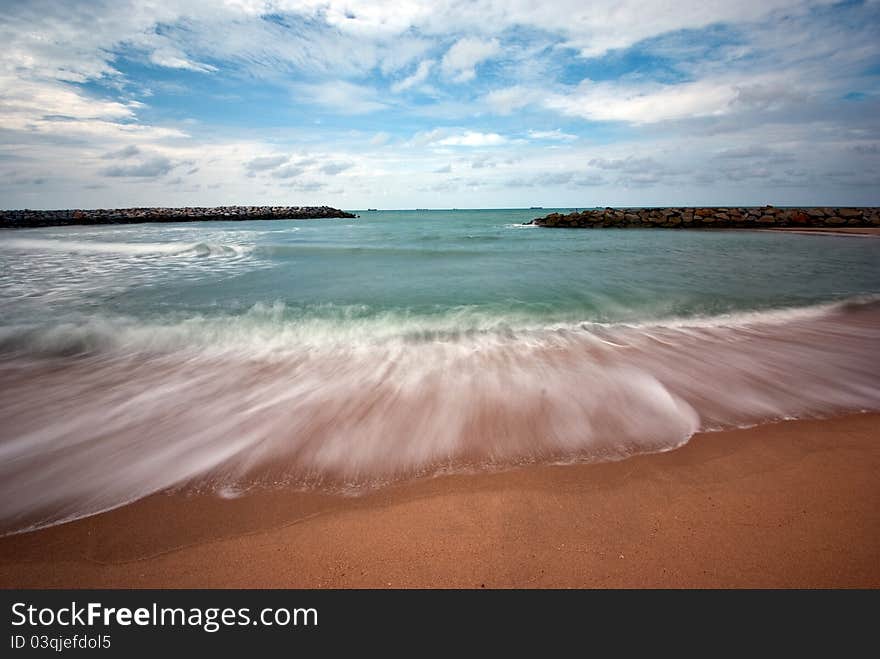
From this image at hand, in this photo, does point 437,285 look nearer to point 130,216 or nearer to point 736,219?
point 736,219

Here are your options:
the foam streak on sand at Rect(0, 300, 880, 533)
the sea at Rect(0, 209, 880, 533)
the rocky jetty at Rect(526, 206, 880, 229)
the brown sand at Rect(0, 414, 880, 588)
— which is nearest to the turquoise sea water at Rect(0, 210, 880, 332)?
the sea at Rect(0, 209, 880, 533)

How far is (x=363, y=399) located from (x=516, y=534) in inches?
81.3

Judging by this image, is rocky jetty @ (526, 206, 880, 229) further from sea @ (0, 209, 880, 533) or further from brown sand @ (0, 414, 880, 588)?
brown sand @ (0, 414, 880, 588)

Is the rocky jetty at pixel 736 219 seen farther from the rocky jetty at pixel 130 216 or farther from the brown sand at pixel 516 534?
the rocky jetty at pixel 130 216

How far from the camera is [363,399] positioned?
3.63 metres

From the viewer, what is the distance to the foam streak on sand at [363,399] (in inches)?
102

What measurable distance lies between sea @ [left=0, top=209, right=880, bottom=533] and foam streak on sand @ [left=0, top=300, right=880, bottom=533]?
0.02 metres

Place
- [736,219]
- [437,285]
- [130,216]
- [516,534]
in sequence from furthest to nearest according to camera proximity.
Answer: [130,216], [736,219], [437,285], [516,534]

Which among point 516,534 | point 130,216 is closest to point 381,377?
point 516,534

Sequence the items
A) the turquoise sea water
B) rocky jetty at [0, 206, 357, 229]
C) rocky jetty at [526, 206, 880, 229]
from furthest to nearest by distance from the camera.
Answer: rocky jetty at [0, 206, 357, 229]
rocky jetty at [526, 206, 880, 229]
the turquoise sea water

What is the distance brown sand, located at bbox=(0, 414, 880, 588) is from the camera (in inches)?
68.4
